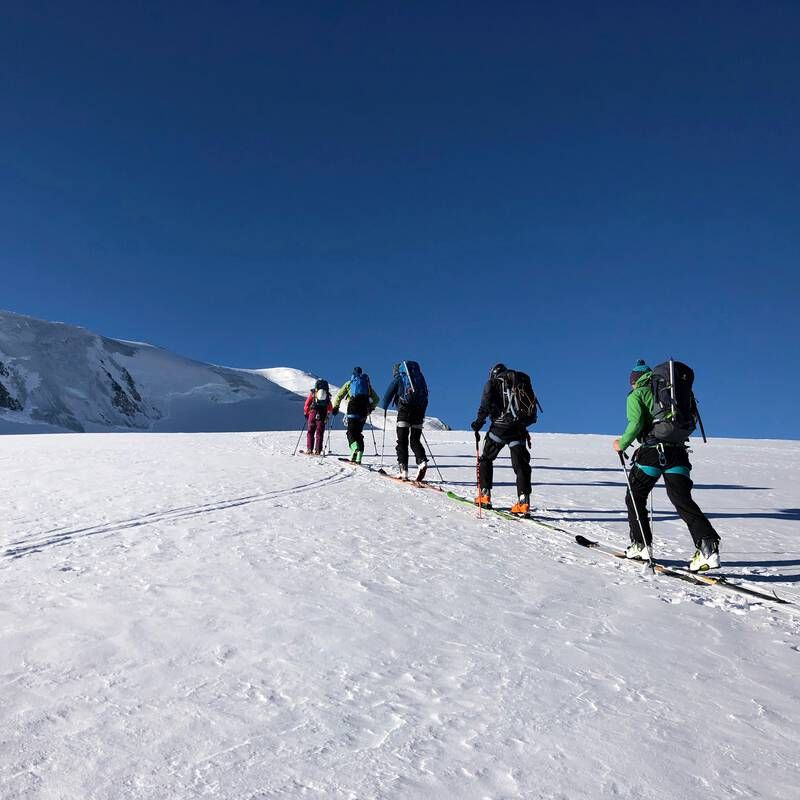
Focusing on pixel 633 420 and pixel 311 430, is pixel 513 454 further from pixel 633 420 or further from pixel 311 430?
pixel 311 430

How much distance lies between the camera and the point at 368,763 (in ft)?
6.85

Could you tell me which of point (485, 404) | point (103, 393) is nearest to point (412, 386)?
point (485, 404)

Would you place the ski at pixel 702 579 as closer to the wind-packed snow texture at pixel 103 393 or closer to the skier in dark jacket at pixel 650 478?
the skier in dark jacket at pixel 650 478

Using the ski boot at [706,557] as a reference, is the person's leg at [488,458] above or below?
above

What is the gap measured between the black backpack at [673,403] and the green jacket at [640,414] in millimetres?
136

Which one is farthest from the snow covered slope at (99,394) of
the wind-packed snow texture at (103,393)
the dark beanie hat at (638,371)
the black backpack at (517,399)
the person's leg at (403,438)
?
the dark beanie hat at (638,371)

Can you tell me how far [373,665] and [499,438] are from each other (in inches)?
208

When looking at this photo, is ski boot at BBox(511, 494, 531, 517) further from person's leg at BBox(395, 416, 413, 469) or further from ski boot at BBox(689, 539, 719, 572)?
person's leg at BBox(395, 416, 413, 469)

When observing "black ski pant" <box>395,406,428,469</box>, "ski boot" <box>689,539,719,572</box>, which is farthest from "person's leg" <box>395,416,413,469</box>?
"ski boot" <box>689,539,719,572</box>

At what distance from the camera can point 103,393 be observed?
221 feet

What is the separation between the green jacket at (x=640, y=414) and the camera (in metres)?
5.66

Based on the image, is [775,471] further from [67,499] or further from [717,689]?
[67,499]

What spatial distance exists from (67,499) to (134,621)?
4.64m

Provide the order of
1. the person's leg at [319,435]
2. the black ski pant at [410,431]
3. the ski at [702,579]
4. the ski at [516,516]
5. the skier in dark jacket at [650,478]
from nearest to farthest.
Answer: the ski at [702,579]
the skier in dark jacket at [650,478]
the ski at [516,516]
the black ski pant at [410,431]
the person's leg at [319,435]
